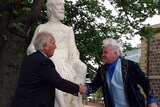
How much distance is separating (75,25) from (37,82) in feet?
23.5

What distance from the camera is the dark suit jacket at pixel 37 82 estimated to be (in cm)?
472

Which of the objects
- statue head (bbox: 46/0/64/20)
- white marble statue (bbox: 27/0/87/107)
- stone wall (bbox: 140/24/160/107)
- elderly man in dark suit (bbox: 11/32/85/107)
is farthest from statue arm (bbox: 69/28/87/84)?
stone wall (bbox: 140/24/160/107)

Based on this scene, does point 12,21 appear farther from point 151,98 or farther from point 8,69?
point 151,98

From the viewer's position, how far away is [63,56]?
6.02 metres

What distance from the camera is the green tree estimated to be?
28.3 feet

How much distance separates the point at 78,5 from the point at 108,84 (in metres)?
6.91

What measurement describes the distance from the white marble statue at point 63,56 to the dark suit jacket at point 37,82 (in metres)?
0.94

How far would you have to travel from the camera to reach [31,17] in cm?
876

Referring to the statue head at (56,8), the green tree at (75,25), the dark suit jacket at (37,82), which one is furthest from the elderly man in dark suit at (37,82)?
the green tree at (75,25)

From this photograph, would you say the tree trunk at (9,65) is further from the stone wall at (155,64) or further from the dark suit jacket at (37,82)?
the stone wall at (155,64)

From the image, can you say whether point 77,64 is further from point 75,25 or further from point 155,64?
point 155,64

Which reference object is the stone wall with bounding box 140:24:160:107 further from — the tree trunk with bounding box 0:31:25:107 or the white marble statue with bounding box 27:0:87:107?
the white marble statue with bounding box 27:0:87:107

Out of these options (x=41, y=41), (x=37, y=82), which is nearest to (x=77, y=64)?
(x=41, y=41)

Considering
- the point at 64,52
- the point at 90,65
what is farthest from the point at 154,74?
the point at 64,52
